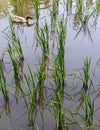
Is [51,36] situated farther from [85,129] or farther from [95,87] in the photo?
[85,129]

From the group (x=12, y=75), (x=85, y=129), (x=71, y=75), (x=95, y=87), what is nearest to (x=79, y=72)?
(x=71, y=75)

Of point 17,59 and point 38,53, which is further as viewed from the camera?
point 38,53

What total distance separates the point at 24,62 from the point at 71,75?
89 centimetres

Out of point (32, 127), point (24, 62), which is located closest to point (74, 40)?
point (24, 62)

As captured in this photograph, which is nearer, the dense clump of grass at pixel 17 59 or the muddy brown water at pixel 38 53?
the muddy brown water at pixel 38 53

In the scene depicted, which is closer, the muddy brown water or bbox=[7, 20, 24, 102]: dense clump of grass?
the muddy brown water

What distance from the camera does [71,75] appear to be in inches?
154

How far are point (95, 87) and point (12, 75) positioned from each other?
1141 millimetres

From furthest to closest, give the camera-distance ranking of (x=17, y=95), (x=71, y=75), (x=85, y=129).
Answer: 1. (x=71, y=75)
2. (x=17, y=95)
3. (x=85, y=129)

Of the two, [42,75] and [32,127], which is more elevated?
[42,75]

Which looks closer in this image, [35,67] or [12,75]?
[12,75]

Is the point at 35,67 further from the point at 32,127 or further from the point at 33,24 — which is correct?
the point at 33,24

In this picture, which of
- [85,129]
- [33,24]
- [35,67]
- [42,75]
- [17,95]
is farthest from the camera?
[33,24]

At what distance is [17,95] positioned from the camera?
140 inches
